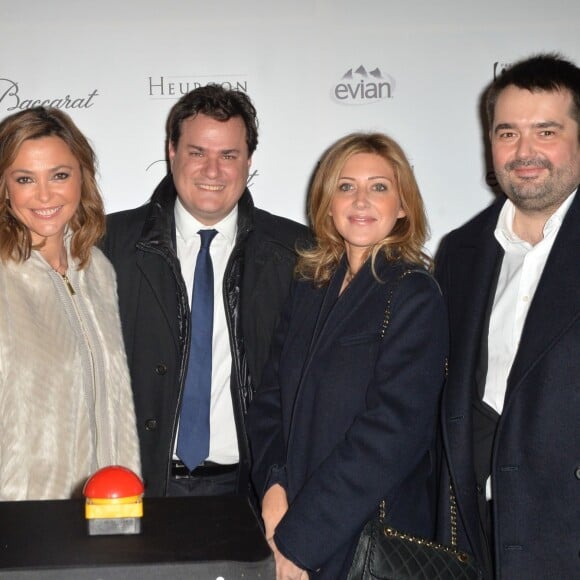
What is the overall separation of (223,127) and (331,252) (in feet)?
2.35

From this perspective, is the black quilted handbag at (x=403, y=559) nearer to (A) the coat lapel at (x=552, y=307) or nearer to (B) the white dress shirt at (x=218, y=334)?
(A) the coat lapel at (x=552, y=307)

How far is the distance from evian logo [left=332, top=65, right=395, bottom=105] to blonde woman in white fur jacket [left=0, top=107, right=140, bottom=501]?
120 centimetres

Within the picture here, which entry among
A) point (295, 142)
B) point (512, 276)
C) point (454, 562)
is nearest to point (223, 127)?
point (295, 142)

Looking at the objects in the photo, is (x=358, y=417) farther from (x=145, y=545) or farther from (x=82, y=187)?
(x=82, y=187)

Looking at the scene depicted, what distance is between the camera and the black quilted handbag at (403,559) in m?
2.25

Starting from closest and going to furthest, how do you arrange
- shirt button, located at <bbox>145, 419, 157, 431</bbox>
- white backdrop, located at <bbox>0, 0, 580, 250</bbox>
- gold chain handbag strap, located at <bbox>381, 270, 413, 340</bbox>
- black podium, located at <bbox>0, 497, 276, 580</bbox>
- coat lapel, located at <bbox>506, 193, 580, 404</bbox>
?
1. black podium, located at <bbox>0, 497, 276, 580</bbox>
2. coat lapel, located at <bbox>506, 193, 580, 404</bbox>
3. gold chain handbag strap, located at <bbox>381, 270, 413, 340</bbox>
4. shirt button, located at <bbox>145, 419, 157, 431</bbox>
5. white backdrop, located at <bbox>0, 0, 580, 250</bbox>

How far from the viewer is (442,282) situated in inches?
113

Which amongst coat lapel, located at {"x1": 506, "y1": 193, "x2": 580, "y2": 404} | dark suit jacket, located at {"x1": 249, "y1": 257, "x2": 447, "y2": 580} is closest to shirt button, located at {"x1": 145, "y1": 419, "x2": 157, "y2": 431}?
dark suit jacket, located at {"x1": 249, "y1": 257, "x2": 447, "y2": 580}

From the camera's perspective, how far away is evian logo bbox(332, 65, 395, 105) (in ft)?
12.0

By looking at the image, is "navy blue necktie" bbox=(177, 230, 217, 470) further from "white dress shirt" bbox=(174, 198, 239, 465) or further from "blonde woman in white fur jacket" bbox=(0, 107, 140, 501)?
"blonde woman in white fur jacket" bbox=(0, 107, 140, 501)

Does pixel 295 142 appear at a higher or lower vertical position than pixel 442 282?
higher

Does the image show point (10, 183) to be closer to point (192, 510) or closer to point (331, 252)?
point (331, 252)

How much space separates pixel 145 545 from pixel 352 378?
1.14 metres

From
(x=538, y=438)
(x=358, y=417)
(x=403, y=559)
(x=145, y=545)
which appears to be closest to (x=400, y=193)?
(x=358, y=417)
